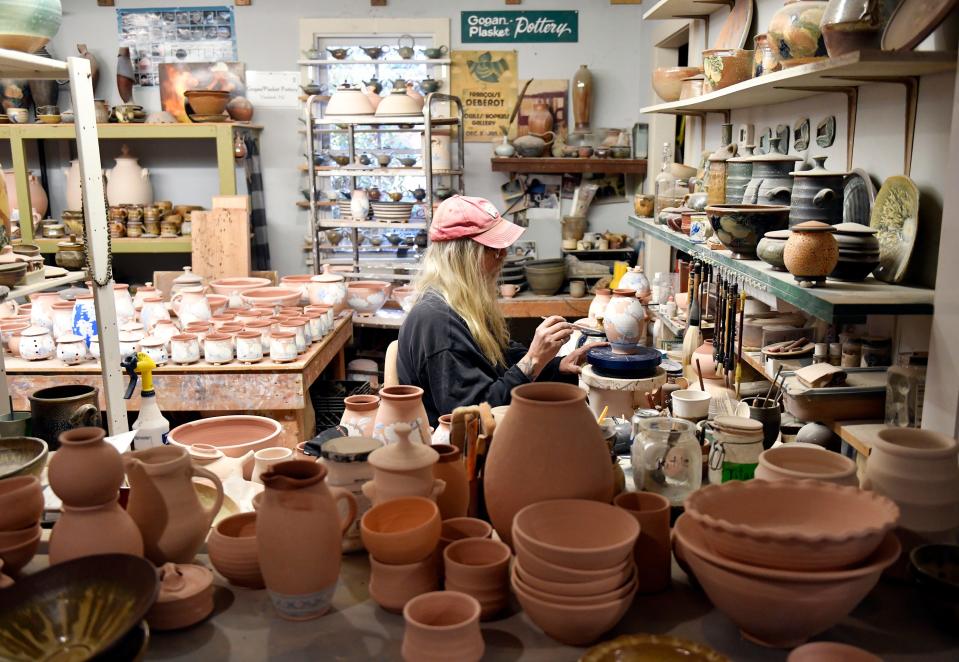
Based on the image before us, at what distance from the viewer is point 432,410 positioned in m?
2.57

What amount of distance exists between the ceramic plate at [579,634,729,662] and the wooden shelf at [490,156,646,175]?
15.2ft

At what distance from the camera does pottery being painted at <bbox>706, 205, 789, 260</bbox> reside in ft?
7.59

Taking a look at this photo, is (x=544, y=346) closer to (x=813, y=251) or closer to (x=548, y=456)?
(x=813, y=251)

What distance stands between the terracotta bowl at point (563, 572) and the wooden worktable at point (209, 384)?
2334mm

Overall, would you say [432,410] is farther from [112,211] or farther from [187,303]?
[112,211]

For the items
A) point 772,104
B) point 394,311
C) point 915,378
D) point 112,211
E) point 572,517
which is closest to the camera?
point 572,517

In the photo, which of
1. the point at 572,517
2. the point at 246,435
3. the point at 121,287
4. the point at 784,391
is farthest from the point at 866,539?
the point at 121,287

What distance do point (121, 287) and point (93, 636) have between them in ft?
10.5

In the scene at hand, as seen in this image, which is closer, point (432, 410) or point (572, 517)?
point (572, 517)

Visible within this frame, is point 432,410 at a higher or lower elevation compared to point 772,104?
lower

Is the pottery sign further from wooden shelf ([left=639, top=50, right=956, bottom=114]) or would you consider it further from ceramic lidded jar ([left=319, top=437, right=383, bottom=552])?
ceramic lidded jar ([left=319, top=437, right=383, bottom=552])

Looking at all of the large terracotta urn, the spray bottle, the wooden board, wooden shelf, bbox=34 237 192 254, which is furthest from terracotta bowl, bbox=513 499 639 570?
the large terracotta urn

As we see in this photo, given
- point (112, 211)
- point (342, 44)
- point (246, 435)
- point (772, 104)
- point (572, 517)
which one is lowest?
point (246, 435)

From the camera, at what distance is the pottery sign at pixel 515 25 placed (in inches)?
234
